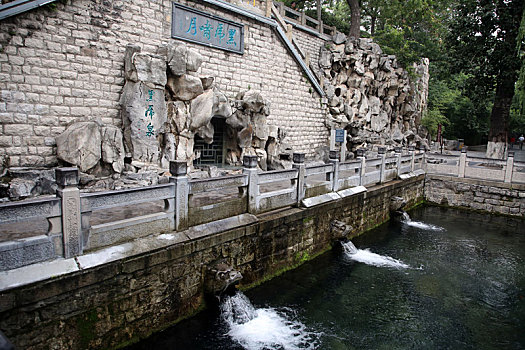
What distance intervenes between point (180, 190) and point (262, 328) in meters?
2.76

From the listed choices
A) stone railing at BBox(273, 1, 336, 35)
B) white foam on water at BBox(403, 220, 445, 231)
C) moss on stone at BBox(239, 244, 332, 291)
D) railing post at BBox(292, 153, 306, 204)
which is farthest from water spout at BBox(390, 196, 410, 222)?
stone railing at BBox(273, 1, 336, 35)

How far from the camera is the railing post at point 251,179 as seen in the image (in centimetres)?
668

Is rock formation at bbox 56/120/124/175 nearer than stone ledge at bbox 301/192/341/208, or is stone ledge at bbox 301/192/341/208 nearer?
stone ledge at bbox 301/192/341/208

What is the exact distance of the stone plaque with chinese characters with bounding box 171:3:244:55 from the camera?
37.7ft

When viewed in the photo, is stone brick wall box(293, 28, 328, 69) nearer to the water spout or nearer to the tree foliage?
the tree foliage

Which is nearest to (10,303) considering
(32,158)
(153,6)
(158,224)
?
(158,224)

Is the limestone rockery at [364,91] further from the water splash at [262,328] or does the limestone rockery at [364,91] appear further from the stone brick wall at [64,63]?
the water splash at [262,328]

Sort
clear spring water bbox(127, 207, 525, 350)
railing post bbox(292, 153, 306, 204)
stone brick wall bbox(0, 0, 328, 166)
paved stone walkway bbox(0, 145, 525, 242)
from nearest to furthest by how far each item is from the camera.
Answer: paved stone walkway bbox(0, 145, 525, 242) → clear spring water bbox(127, 207, 525, 350) → railing post bbox(292, 153, 306, 204) → stone brick wall bbox(0, 0, 328, 166)

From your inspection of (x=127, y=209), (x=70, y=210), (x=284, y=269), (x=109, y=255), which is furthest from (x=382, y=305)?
(x=70, y=210)

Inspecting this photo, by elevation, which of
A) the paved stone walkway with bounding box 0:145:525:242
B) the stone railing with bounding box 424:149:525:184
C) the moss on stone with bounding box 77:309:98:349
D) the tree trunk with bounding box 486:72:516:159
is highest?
the tree trunk with bounding box 486:72:516:159

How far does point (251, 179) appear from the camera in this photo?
22.2 feet

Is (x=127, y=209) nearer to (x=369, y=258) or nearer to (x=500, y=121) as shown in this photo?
(x=369, y=258)

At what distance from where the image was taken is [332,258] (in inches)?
347

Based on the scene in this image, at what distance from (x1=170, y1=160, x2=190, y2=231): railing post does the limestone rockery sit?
13.8m
